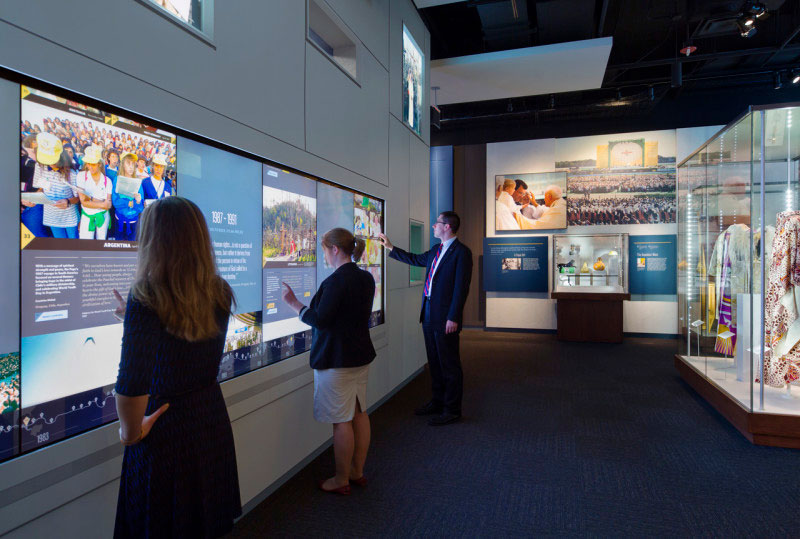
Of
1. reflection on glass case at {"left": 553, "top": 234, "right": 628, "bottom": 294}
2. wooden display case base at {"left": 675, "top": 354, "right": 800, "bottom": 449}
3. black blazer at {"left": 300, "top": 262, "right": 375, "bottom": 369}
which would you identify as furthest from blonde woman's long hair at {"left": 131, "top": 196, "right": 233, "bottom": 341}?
reflection on glass case at {"left": 553, "top": 234, "right": 628, "bottom": 294}

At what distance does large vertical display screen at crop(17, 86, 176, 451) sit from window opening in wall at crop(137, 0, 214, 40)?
1.82 ft

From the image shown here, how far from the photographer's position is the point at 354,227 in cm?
386

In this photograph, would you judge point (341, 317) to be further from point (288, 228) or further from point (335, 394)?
point (288, 228)

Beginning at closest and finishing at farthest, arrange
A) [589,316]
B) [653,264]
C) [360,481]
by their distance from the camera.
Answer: [360,481]
[589,316]
[653,264]

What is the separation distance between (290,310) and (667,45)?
7.69 meters

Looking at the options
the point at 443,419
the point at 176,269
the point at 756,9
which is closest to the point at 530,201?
the point at 756,9

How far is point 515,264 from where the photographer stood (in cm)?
939

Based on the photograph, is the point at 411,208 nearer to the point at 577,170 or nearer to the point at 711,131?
the point at 577,170

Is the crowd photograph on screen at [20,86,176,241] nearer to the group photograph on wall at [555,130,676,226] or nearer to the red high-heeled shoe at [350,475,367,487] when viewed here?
the red high-heeled shoe at [350,475,367,487]

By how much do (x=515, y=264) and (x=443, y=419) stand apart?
5.91 meters

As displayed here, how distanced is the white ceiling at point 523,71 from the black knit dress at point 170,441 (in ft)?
17.3

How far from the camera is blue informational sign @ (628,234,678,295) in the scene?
28.2ft

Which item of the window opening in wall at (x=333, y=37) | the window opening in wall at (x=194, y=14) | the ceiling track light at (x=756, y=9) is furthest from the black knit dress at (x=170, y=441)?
the ceiling track light at (x=756, y=9)

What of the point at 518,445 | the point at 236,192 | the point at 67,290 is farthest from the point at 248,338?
the point at 518,445
